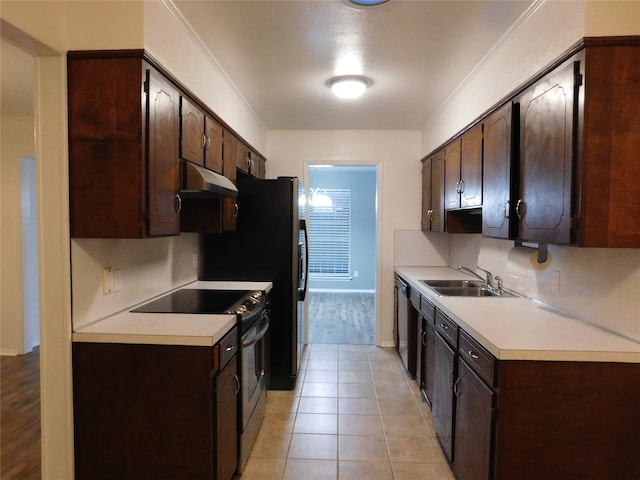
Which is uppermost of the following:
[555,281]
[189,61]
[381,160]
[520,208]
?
[189,61]

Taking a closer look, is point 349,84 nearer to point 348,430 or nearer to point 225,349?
point 225,349

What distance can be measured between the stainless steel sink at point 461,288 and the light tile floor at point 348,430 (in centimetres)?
90

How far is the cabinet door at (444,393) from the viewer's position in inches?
82.7

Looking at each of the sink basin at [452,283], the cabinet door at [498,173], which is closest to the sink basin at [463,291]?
the sink basin at [452,283]

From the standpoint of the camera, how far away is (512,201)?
2.03 metres

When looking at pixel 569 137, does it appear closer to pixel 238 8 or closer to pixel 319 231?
pixel 238 8

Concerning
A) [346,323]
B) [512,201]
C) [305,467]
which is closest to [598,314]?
[512,201]

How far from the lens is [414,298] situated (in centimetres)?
316

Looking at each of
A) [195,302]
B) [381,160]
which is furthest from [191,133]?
[381,160]

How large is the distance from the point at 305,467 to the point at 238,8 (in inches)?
100

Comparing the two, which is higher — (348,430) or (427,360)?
(427,360)

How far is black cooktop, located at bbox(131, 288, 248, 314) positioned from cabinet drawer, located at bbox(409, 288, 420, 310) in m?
1.37

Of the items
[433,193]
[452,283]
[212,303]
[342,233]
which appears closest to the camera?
[212,303]

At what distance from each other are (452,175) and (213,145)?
192 cm
